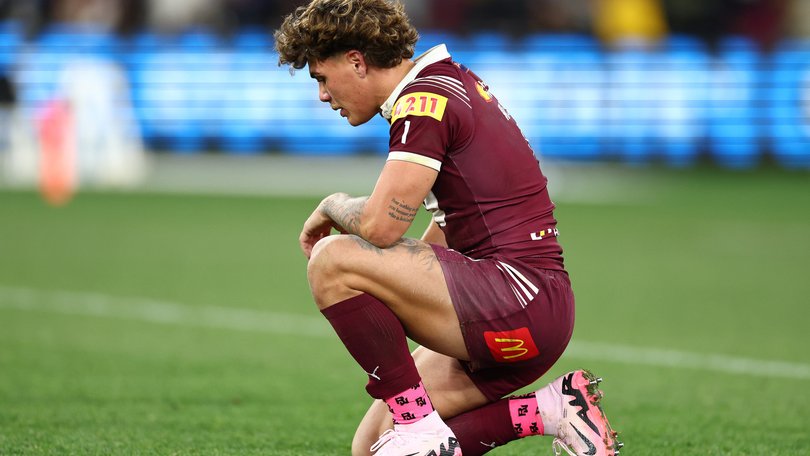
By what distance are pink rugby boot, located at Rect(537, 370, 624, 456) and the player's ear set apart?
1.34 metres

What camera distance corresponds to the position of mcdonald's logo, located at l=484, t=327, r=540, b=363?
420 centimetres

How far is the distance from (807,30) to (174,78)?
9435 mm

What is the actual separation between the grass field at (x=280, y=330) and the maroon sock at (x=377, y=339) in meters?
0.78

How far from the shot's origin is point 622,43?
54.7ft

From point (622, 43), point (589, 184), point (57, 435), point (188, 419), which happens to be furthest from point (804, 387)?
point (622, 43)

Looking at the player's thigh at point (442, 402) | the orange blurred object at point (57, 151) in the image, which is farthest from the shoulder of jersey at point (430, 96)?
the orange blurred object at point (57, 151)

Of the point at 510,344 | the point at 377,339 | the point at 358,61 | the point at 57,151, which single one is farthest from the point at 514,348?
the point at 57,151

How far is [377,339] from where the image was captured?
417 cm

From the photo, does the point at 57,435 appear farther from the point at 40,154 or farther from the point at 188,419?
the point at 40,154

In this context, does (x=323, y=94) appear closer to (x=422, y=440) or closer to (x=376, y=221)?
(x=376, y=221)

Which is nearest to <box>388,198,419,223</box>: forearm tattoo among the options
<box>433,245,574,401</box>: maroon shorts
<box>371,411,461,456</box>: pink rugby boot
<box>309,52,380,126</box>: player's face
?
<box>433,245,574,401</box>: maroon shorts

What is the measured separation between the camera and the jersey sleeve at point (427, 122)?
13.3 feet

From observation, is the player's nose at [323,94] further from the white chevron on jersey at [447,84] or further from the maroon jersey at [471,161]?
the white chevron on jersey at [447,84]

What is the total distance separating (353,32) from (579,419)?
1.61 meters
